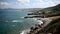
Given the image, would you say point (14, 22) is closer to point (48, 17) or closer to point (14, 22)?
point (14, 22)

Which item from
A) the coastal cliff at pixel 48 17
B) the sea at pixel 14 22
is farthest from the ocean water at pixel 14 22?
the coastal cliff at pixel 48 17

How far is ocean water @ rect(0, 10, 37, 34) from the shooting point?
207 inches

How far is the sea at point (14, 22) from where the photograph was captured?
5246 mm

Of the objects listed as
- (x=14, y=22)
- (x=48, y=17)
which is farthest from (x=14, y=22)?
(x=48, y=17)

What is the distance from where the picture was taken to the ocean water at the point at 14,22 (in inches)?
207

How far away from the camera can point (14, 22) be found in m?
6.24

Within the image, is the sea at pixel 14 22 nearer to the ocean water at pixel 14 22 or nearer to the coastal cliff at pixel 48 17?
the ocean water at pixel 14 22

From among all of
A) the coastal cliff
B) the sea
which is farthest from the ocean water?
the coastal cliff

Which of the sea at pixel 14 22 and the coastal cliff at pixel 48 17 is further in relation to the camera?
the sea at pixel 14 22

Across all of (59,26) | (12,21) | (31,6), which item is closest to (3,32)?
(12,21)

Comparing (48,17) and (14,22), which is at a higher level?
(48,17)

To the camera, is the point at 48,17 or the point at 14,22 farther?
the point at 14,22

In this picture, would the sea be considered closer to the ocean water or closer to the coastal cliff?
the ocean water

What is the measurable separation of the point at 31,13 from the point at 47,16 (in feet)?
2.13
